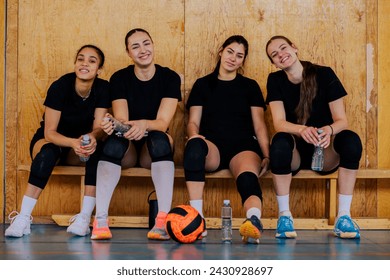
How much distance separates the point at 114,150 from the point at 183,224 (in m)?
0.63

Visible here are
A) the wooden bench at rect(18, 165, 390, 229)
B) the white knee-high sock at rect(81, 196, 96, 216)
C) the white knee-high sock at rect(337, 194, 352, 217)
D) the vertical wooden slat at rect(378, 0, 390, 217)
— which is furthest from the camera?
the vertical wooden slat at rect(378, 0, 390, 217)

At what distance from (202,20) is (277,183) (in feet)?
4.61

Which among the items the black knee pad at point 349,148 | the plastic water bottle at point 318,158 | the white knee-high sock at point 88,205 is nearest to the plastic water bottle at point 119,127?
the white knee-high sock at point 88,205

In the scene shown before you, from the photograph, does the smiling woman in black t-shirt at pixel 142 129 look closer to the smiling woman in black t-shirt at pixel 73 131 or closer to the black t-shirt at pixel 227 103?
the smiling woman in black t-shirt at pixel 73 131

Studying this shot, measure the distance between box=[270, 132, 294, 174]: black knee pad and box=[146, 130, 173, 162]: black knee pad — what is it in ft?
1.94

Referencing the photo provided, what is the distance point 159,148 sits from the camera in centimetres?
358

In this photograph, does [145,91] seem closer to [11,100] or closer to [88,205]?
[88,205]

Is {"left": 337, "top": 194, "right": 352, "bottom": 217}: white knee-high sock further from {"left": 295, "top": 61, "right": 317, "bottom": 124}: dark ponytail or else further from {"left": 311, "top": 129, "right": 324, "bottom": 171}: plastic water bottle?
{"left": 295, "top": 61, "right": 317, "bottom": 124}: dark ponytail

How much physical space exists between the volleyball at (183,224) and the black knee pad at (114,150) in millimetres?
512

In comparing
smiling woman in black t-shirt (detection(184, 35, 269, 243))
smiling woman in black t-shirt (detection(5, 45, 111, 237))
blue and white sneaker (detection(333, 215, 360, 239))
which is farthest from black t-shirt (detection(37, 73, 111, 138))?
blue and white sneaker (detection(333, 215, 360, 239))

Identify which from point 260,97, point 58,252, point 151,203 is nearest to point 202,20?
point 260,97

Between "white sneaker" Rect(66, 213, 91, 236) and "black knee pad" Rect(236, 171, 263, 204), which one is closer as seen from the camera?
"black knee pad" Rect(236, 171, 263, 204)

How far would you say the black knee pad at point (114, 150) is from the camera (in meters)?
3.54

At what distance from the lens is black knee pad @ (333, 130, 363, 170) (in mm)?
3562
